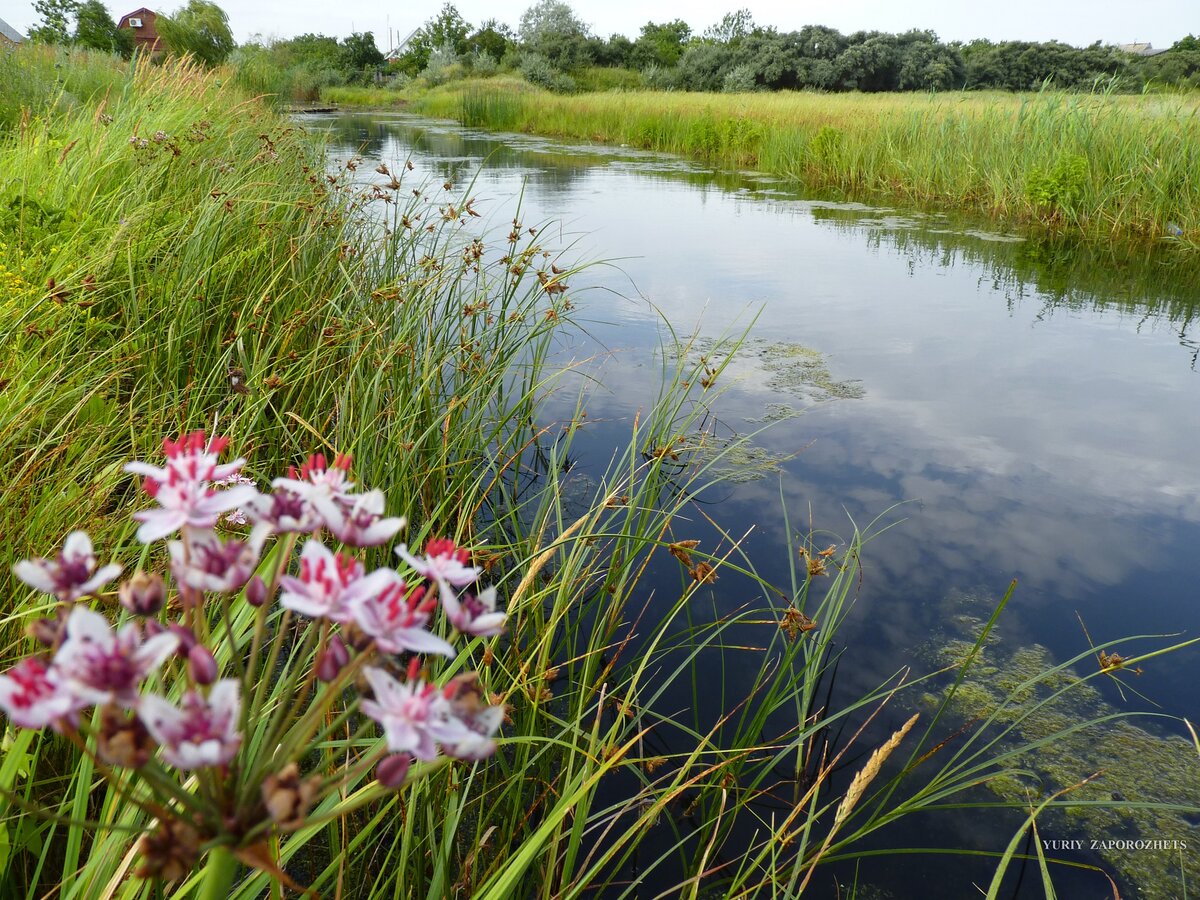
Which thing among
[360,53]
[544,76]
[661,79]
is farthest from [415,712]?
[360,53]

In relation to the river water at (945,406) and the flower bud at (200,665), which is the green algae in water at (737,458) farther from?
the flower bud at (200,665)

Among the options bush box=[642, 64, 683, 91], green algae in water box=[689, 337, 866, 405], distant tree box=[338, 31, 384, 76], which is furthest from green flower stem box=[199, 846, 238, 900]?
distant tree box=[338, 31, 384, 76]

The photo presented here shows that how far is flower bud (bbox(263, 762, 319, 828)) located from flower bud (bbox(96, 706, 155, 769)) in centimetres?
7

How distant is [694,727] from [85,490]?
1.57 metres

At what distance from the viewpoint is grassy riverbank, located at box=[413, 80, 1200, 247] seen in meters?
6.58

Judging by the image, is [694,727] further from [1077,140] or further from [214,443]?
[1077,140]

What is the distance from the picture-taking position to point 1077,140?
278 inches

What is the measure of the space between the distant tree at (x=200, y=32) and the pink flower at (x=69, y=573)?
27.9 m

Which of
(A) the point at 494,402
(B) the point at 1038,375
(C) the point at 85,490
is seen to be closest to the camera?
(C) the point at 85,490

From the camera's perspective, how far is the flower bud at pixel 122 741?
16.2 inches

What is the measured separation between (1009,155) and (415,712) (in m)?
9.01

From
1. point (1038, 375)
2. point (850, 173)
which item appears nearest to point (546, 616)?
point (1038, 375)

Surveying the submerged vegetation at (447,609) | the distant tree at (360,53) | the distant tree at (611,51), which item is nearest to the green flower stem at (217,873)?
the submerged vegetation at (447,609)

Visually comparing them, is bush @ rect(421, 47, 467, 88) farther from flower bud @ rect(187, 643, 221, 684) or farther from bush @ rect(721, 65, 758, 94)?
flower bud @ rect(187, 643, 221, 684)
